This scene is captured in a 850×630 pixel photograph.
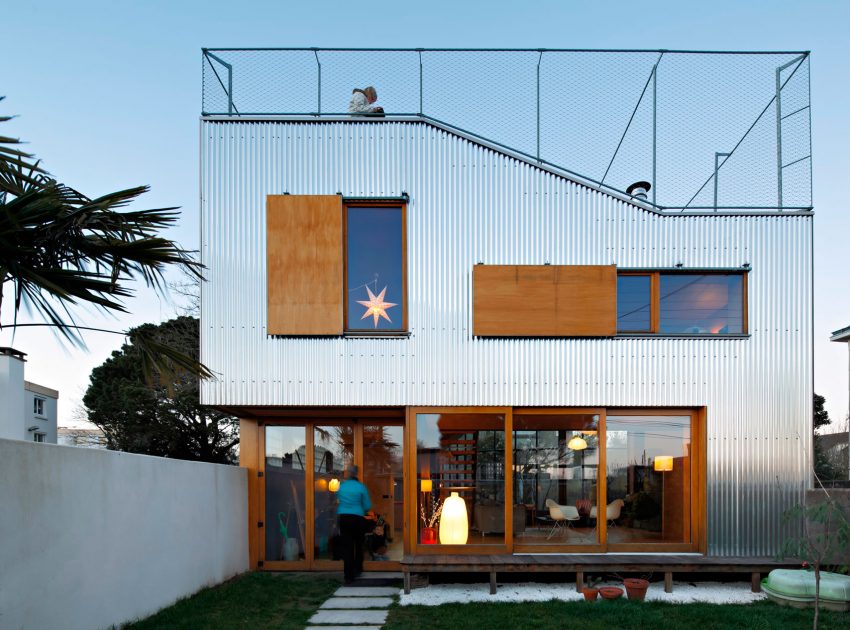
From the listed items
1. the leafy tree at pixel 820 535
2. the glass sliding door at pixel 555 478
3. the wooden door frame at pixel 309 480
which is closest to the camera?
the leafy tree at pixel 820 535

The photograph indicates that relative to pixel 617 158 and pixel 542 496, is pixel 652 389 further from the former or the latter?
pixel 617 158

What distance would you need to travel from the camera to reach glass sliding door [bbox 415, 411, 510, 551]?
8.09m

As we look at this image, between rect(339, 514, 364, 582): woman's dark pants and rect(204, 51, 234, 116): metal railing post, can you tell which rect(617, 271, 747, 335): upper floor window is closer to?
rect(339, 514, 364, 582): woman's dark pants

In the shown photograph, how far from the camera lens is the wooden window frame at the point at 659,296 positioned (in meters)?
8.18

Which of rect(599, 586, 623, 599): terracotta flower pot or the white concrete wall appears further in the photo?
rect(599, 586, 623, 599): terracotta flower pot

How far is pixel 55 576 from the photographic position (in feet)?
14.5

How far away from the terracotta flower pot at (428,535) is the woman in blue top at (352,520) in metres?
0.79

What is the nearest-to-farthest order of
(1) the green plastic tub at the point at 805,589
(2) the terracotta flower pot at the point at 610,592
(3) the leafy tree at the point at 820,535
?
(3) the leafy tree at the point at 820,535 < (1) the green plastic tub at the point at 805,589 < (2) the terracotta flower pot at the point at 610,592

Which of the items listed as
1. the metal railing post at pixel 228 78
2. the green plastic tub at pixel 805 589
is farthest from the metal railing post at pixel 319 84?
the green plastic tub at pixel 805 589

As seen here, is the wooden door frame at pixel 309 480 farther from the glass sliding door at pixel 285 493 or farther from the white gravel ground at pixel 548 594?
the white gravel ground at pixel 548 594

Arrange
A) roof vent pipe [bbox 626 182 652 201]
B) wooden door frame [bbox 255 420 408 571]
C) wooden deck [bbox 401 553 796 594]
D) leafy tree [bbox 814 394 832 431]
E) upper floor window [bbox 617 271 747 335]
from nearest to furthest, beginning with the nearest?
1. wooden deck [bbox 401 553 796 594]
2. upper floor window [bbox 617 271 747 335]
3. roof vent pipe [bbox 626 182 652 201]
4. wooden door frame [bbox 255 420 408 571]
5. leafy tree [bbox 814 394 832 431]

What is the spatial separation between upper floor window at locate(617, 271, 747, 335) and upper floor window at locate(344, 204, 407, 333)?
115 inches

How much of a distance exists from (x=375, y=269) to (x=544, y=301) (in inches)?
88.6

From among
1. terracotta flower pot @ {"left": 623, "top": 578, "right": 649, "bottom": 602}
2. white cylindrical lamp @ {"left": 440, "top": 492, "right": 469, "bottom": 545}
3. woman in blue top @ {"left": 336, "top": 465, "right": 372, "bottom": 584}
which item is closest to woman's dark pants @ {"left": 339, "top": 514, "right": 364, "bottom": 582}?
woman in blue top @ {"left": 336, "top": 465, "right": 372, "bottom": 584}
